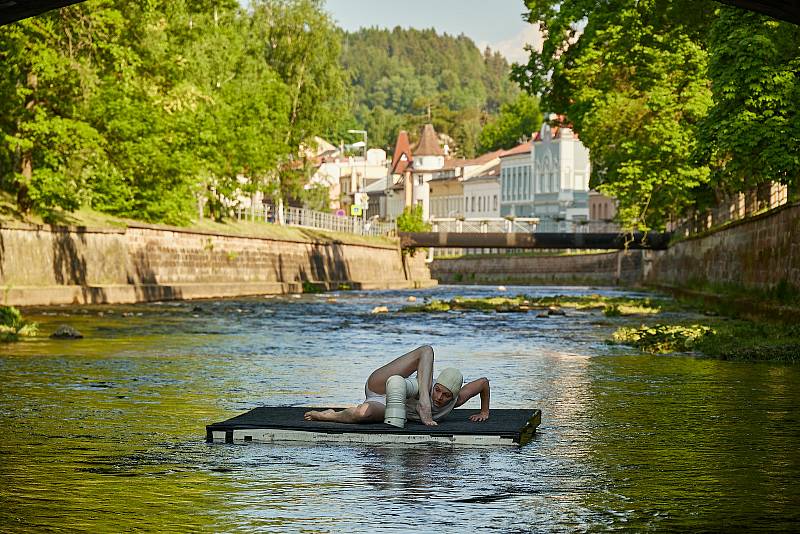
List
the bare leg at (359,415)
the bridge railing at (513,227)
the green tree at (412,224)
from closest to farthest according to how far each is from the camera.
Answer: the bare leg at (359,415) → the bridge railing at (513,227) → the green tree at (412,224)

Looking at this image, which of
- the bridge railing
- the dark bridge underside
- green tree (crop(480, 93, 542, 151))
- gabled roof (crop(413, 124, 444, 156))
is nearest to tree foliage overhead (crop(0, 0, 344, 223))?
the dark bridge underside

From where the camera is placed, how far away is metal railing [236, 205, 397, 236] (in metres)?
85.9

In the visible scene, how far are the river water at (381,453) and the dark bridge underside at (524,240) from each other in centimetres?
6635

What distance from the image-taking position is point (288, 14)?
89.1 metres

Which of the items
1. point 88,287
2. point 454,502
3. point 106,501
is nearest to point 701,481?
point 454,502

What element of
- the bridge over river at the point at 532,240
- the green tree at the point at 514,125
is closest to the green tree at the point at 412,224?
the green tree at the point at 514,125

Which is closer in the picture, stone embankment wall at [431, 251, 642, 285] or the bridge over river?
the bridge over river

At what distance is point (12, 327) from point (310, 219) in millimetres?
66682

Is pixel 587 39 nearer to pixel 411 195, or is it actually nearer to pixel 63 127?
pixel 63 127

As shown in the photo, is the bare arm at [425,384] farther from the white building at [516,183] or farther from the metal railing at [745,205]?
the white building at [516,183]

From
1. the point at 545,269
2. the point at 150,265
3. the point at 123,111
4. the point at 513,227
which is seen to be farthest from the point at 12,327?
the point at 513,227

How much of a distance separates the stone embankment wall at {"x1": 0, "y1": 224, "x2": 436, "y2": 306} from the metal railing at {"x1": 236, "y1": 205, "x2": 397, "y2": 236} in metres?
4.11

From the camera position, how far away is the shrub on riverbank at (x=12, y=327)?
27438mm

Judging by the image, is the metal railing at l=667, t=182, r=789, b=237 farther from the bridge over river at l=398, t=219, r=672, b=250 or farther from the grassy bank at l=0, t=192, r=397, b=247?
the bridge over river at l=398, t=219, r=672, b=250
